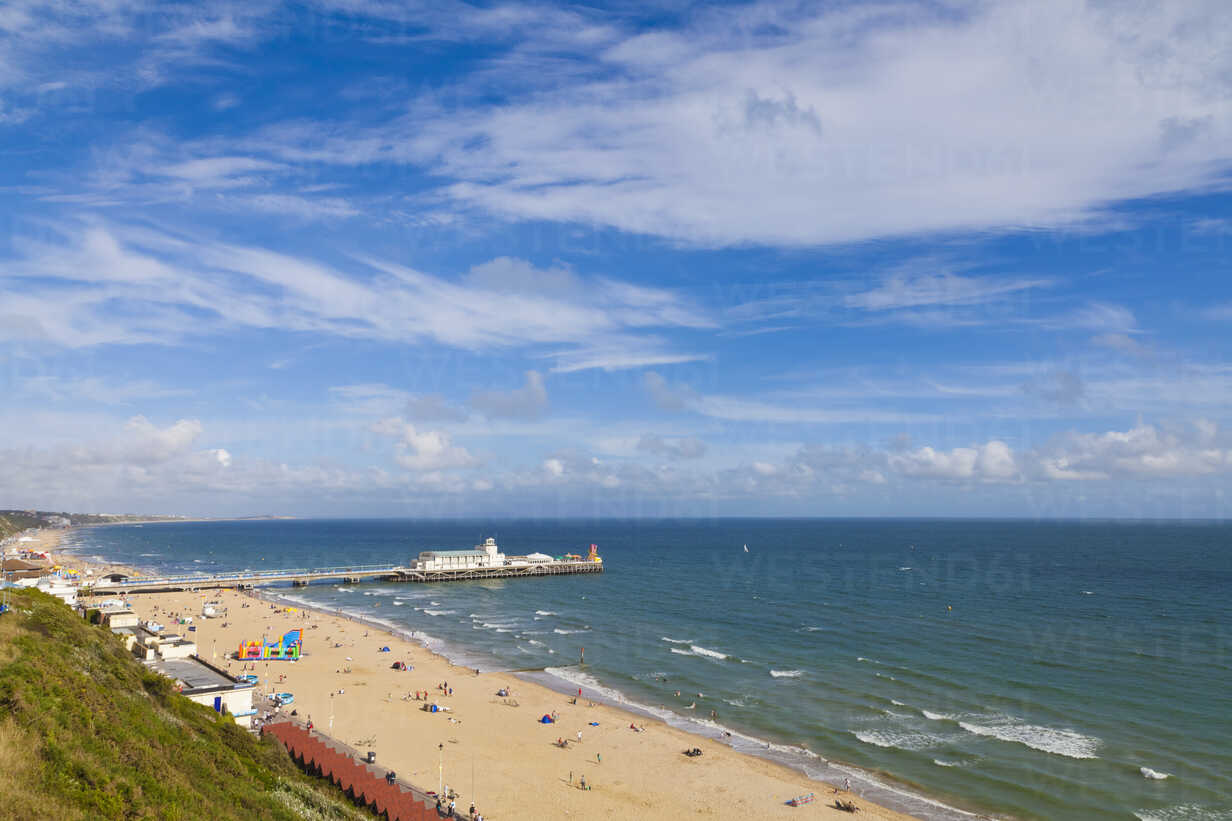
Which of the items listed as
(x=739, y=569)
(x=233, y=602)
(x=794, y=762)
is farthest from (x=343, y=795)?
(x=739, y=569)

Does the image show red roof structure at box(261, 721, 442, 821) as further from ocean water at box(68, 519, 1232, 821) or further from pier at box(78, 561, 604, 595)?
pier at box(78, 561, 604, 595)

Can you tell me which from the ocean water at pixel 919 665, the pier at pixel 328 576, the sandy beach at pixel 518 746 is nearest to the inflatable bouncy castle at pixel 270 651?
the sandy beach at pixel 518 746

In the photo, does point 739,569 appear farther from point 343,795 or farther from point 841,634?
point 343,795

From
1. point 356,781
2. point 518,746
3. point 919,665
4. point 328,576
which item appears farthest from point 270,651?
point 328,576

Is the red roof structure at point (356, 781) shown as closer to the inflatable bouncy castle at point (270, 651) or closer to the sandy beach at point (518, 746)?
the sandy beach at point (518, 746)

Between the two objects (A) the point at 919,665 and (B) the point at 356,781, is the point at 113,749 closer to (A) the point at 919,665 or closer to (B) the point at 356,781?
(B) the point at 356,781

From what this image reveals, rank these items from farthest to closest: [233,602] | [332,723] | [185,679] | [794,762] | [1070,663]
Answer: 1. [233,602]
2. [1070,663]
3. [332,723]
4. [794,762]
5. [185,679]

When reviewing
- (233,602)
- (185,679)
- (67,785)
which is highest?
(67,785)
